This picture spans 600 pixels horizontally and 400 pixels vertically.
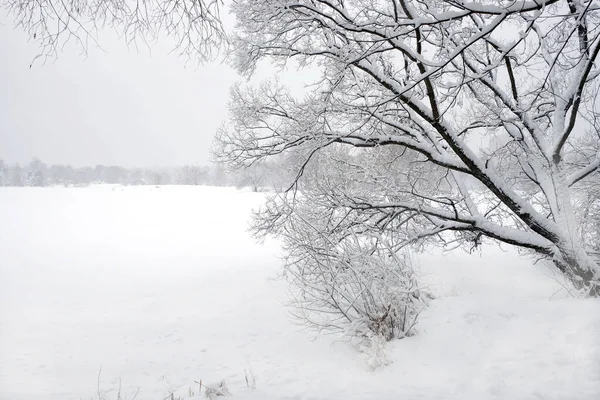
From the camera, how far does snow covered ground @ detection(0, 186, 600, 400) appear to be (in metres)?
3.68

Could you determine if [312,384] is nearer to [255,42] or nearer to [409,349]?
[409,349]

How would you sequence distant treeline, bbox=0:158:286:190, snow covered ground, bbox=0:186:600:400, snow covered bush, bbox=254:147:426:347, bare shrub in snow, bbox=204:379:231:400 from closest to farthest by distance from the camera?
1. snow covered ground, bbox=0:186:600:400
2. bare shrub in snow, bbox=204:379:231:400
3. snow covered bush, bbox=254:147:426:347
4. distant treeline, bbox=0:158:286:190

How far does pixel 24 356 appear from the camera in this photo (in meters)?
6.30

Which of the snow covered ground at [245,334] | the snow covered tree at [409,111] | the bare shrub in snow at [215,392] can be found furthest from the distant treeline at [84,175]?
the bare shrub in snow at [215,392]

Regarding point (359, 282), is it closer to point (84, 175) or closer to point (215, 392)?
point (215, 392)

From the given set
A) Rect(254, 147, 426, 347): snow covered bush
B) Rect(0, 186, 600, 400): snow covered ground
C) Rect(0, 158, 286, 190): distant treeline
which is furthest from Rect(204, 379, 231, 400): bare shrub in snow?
Rect(0, 158, 286, 190): distant treeline

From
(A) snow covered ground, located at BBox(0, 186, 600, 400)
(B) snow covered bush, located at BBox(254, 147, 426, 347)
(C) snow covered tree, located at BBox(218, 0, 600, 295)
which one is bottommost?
(A) snow covered ground, located at BBox(0, 186, 600, 400)

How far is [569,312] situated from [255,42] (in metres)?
5.84

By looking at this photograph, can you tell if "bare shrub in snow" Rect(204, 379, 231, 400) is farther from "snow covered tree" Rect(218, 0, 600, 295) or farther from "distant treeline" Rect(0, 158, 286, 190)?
"distant treeline" Rect(0, 158, 286, 190)

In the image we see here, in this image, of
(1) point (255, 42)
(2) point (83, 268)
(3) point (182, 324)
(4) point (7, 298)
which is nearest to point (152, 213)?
(2) point (83, 268)

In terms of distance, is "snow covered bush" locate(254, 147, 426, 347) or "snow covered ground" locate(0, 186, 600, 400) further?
"snow covered bush" locate(254, 147, 426, 347)

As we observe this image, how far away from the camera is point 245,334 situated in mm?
7027

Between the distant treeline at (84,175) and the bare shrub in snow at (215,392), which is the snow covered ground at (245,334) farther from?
the distant treeline at (84,175)

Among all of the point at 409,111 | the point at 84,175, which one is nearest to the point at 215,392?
the point at 409,111
